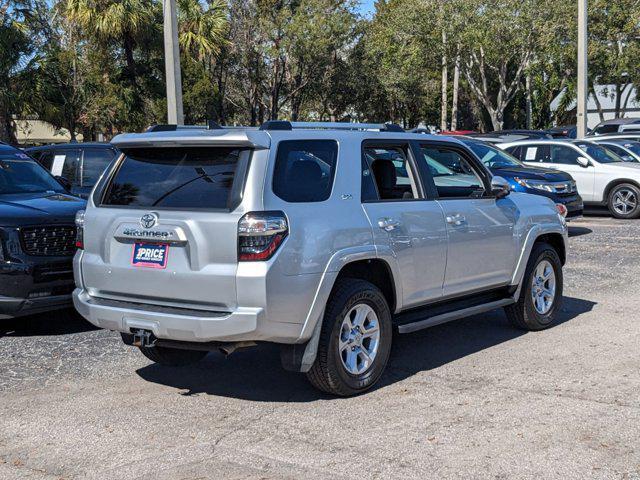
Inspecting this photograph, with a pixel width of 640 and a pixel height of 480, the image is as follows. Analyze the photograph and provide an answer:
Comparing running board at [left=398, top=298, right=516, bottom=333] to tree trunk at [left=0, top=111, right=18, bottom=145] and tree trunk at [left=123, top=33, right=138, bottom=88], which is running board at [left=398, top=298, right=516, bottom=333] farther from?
tree trunk at [left=123, top=33, right=138, bottom=88]

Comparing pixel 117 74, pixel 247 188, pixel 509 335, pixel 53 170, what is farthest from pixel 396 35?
pixel 247 188

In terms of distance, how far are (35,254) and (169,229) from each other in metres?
2.62

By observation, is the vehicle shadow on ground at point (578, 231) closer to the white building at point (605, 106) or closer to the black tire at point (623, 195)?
the black tire at point (623, 195)

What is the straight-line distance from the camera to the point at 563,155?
18516 mm

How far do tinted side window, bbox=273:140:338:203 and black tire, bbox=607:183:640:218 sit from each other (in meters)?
13.4

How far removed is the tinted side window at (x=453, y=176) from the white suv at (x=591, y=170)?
1062 centimetres

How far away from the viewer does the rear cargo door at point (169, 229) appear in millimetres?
5535

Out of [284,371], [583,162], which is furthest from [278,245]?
[583,162]

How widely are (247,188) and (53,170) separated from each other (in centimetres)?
704

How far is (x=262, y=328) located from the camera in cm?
548

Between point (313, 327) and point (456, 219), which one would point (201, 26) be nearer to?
point (456, 219)

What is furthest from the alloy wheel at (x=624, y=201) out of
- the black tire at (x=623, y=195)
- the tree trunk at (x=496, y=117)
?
the tree trunk at (x=496, y=117)

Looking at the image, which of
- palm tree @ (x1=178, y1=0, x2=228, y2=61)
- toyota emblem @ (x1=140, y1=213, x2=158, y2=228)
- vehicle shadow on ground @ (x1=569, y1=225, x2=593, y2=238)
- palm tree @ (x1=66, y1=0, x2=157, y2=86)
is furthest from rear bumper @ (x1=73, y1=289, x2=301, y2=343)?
palm tree @ (x1=178, y1=0, x2=228, y2=61)

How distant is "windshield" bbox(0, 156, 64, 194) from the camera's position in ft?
30.2
